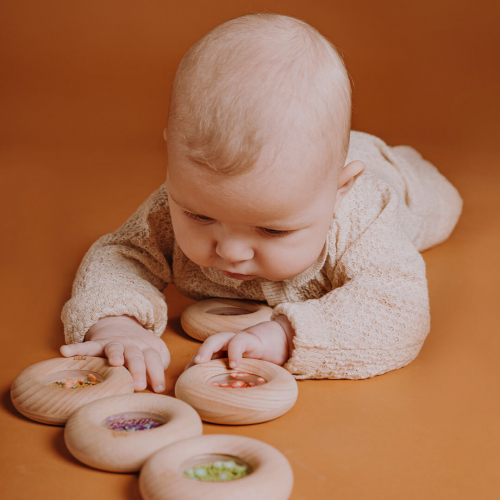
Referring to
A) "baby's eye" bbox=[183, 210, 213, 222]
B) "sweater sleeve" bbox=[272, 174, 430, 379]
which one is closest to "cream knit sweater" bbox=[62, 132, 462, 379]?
"sweater sleeve" bbox=[272, 174, 430, 379]

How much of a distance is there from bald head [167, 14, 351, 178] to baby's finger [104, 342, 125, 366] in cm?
36

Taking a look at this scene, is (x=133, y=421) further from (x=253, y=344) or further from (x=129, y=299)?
(x=129, y=299)

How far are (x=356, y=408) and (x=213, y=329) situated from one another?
36 cm

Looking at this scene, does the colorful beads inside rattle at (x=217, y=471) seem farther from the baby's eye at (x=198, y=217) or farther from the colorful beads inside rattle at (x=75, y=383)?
the baby's eye at (x=198, y=217)

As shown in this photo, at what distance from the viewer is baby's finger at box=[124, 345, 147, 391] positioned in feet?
3.93

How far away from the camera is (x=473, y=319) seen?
1.59m

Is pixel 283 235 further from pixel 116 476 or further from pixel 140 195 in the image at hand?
pixel 140 195

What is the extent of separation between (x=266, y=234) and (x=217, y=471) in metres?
0.42

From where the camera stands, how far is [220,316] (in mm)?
1445

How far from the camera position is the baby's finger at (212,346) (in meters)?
1.22

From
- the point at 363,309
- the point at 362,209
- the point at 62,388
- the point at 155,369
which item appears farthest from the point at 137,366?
the point at 362,209

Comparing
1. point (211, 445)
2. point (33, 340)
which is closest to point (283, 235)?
Result: point (211, 445)

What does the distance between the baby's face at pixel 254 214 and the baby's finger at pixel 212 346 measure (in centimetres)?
12

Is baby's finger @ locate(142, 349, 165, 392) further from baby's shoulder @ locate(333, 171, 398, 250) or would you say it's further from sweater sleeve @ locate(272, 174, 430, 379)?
baby's shoulder @ locate(333, 171, 398, 250)
